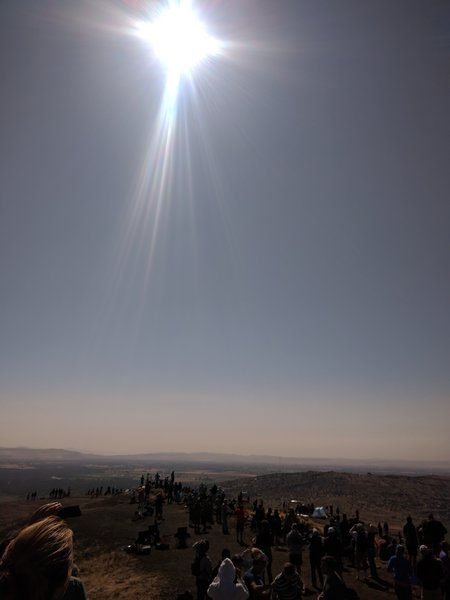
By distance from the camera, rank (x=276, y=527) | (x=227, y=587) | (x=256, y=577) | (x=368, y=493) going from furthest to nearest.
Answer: (x=368, y=493) < (x=276, y=527) < (x=256, y=577) < (x=227, y=587)

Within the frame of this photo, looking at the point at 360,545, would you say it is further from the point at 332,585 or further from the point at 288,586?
the point at 288,586

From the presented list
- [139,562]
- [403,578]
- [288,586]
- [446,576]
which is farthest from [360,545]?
[139,562]

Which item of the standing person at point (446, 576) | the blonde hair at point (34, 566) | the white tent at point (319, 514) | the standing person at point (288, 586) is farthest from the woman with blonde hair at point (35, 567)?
the white tent at point (319, 514)

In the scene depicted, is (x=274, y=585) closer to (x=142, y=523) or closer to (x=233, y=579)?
(x=233, y=579)

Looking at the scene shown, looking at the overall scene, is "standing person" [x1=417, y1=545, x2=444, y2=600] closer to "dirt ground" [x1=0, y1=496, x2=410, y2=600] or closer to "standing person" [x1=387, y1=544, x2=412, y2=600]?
"standing person" [x1=387, y1=544, x2=412, y2=600]

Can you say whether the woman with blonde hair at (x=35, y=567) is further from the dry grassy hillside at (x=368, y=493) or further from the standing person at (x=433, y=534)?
the dry grassy hillside at (x=368, y=493)

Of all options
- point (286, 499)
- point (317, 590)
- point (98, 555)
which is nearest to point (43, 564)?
point (317, 590)

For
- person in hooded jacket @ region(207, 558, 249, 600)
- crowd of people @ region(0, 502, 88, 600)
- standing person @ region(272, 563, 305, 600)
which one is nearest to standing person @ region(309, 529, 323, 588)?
standing person @ region(272, 563, 305, 600)
